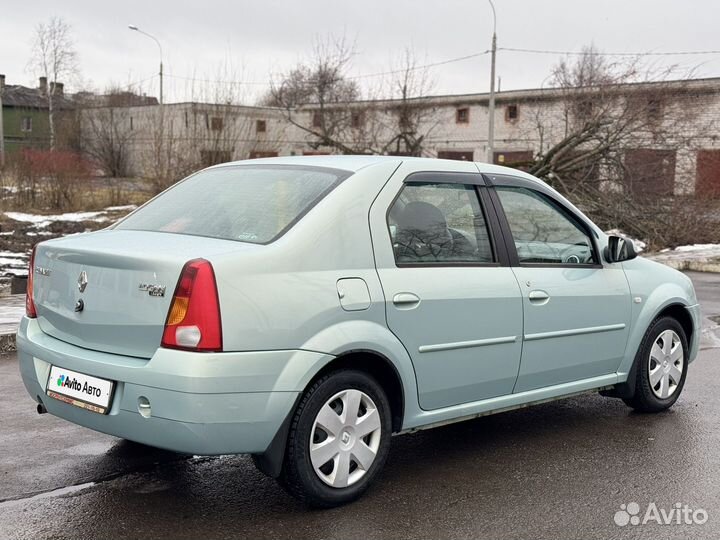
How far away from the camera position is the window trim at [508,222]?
4668mm

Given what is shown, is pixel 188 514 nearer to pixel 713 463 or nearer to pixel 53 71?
pixel 713 463

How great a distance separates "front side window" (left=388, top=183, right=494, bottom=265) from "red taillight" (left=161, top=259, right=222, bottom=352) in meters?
1.05

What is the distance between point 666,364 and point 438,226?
2.38 meters

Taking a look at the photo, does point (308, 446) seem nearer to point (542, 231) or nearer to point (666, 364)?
point (542, 231)

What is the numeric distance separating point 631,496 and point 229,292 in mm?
2317

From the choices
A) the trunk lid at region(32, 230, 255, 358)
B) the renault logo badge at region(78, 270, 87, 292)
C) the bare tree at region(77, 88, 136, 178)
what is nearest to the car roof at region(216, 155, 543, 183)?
the trunk lid at region(32, 230, 255, 358)

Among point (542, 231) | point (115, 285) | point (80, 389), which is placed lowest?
point (80, 389)

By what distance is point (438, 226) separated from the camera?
14.3 ft

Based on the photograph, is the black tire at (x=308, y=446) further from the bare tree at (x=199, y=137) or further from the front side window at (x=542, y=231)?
the bare tree at (x=199, y=137)

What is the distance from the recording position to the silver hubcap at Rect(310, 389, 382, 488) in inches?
147

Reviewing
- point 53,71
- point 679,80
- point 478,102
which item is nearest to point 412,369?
point 679,80

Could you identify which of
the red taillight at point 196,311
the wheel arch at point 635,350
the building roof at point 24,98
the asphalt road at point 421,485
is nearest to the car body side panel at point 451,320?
the asphalt road at point 421,485

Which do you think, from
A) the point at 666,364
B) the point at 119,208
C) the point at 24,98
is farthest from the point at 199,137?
the point at 24,98

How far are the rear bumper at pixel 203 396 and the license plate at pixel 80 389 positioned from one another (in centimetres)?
3
